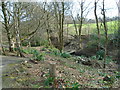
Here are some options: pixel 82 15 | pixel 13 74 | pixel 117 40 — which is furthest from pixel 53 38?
pixel 13 74

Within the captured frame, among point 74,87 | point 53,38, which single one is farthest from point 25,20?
point 53,38

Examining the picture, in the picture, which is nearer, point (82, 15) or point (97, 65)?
point (97, 65)

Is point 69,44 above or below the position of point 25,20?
below

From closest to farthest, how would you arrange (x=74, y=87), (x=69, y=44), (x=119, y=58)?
(x=74, y=87), (x=119, y=58), (x=69, y=44)

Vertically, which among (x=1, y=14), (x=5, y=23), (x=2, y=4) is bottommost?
(x=5, y=23)

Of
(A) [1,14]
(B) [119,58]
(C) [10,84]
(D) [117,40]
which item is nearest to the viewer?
(C) [10,84]

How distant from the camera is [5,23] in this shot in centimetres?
1048

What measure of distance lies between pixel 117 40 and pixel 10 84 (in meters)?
14.7

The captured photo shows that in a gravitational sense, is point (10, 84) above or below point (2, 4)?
below

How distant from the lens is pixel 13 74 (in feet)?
15.9

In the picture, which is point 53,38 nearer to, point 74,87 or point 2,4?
point 2,4

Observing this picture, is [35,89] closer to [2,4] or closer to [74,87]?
[74,87]

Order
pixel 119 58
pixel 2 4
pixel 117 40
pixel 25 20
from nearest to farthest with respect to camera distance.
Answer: pixel 2 4
pixel 25 20
pixel 119 58
pixel 117 40

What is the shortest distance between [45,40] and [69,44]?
590cm
